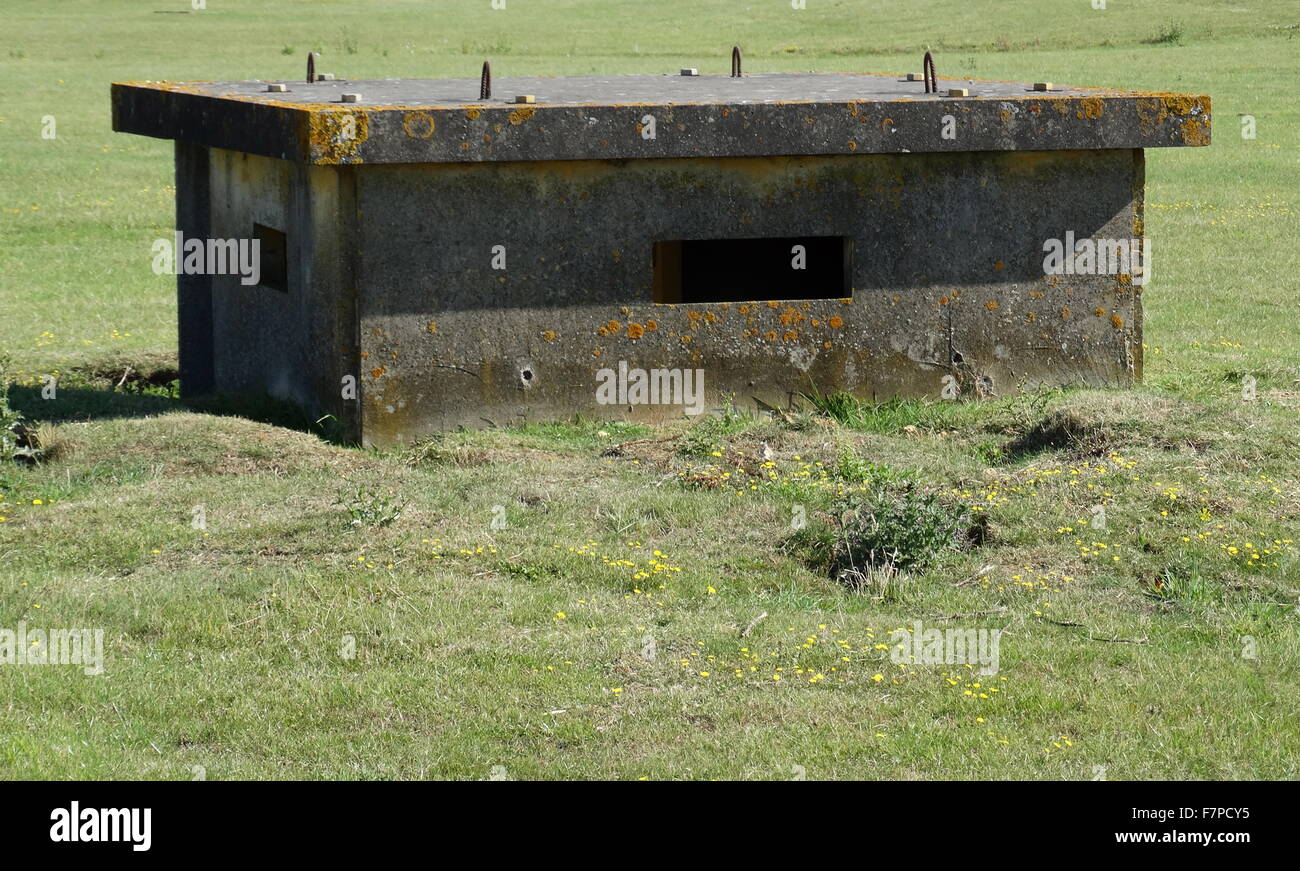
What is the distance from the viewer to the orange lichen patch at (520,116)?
9289 millimetres

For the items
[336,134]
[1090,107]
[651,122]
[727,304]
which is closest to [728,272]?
[727,304]

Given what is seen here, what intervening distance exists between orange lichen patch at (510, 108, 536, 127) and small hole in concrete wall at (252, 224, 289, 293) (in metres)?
2.20

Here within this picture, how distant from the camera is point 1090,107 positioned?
10.1 m

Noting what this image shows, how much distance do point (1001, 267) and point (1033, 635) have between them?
13.3ft

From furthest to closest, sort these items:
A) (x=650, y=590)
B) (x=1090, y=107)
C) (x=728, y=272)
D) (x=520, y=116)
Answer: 1. (x=728, y=272)
2. (x=1090, y=107)
3. (x=520, y=116)
4. (x=650, y=590)

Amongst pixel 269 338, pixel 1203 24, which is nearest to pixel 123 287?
pixel 269 338

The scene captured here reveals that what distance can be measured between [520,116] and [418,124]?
557mm

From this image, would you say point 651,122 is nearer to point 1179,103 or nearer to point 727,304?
point 727,304

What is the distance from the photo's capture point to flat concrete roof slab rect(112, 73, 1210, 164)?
912 centimetres

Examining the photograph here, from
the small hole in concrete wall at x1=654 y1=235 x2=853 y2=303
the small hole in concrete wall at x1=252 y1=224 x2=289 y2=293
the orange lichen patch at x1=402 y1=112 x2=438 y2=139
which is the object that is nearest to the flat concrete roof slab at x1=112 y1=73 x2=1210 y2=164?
the orange lichen patch at x1=402 y1=112 x2=438 y2=139

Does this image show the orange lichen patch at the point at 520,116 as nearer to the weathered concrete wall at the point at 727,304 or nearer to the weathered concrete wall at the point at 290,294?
the weathered concrete wall at the point at 727,304

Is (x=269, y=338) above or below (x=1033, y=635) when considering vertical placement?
above

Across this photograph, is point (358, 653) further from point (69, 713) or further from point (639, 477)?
point (639, 477)

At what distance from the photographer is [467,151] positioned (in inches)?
364
